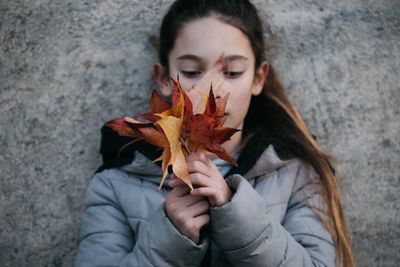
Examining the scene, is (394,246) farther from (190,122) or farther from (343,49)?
(190,122)

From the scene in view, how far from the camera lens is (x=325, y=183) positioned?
1.96 m

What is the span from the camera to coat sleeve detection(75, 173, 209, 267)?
1.57 meters

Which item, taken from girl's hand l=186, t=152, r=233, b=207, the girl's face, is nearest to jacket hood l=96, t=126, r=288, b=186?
the girl's face

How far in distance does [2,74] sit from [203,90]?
0.92 meters

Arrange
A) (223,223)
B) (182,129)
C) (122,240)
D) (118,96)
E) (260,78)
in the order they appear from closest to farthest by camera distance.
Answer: (182,129) < (223,223) < (122,240) < (260,78) < (118,96)

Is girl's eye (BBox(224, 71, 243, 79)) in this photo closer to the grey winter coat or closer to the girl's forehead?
the girl's forehead

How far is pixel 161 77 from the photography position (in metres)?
2.08

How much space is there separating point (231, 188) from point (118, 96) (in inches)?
29.7

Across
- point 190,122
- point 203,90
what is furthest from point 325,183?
point 190,122

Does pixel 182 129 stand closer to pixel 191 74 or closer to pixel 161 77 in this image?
pixel 191 74

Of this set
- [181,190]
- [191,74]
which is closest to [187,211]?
[181,190]

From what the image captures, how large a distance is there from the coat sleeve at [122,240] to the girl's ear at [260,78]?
23.1 inches

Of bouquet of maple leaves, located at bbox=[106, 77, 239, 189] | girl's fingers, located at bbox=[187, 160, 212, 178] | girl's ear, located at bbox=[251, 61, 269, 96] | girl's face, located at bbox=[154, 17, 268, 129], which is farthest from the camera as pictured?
girl's ear, located at bbox=[251, 61, 269, 96]

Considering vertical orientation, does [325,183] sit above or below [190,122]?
below
